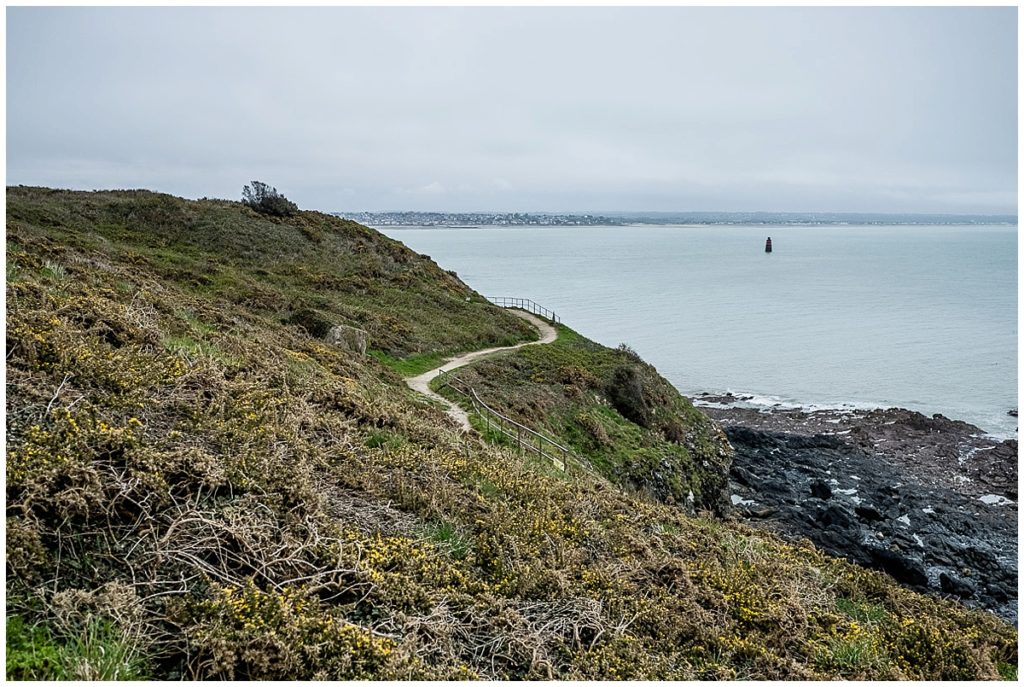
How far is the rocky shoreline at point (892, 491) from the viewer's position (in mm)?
22438

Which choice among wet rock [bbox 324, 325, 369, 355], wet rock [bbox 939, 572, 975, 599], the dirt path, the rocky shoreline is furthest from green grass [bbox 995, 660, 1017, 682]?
wet rock [bbox 324, 325, 369, 355]

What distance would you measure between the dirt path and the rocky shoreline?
11287 millimetres

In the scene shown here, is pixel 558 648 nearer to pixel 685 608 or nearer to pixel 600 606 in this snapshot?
pixel 600 606

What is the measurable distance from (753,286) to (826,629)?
97.1 meters

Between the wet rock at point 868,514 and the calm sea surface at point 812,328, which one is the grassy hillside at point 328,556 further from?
the calm sea surface at point 812,328

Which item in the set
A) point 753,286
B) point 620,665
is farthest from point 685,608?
point 753,286

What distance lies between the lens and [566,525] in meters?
10.1

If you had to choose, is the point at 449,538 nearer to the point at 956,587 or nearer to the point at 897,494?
the point at 956,587

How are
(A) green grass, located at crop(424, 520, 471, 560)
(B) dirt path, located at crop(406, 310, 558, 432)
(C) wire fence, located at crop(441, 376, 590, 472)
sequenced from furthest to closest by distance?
(B) dirt path, located at crop(406, 310, 558, 432), (C) wire fence, located at crop(441, 376, 590, 472), (A) green grass, located at crop(424, 520, 471, 560)

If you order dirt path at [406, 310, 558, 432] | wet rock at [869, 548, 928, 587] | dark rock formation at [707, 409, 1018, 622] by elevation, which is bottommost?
dark rock formation at [707, 409, 1018, 622]

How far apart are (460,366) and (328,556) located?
21448 mm

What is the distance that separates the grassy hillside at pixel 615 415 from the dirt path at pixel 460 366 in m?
0.65

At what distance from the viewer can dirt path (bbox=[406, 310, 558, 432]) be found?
20786 millimetres

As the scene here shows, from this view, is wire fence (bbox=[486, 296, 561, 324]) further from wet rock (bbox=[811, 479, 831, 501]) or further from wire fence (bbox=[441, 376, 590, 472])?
wire fence (bbox=[441, 376, 590, 472])
